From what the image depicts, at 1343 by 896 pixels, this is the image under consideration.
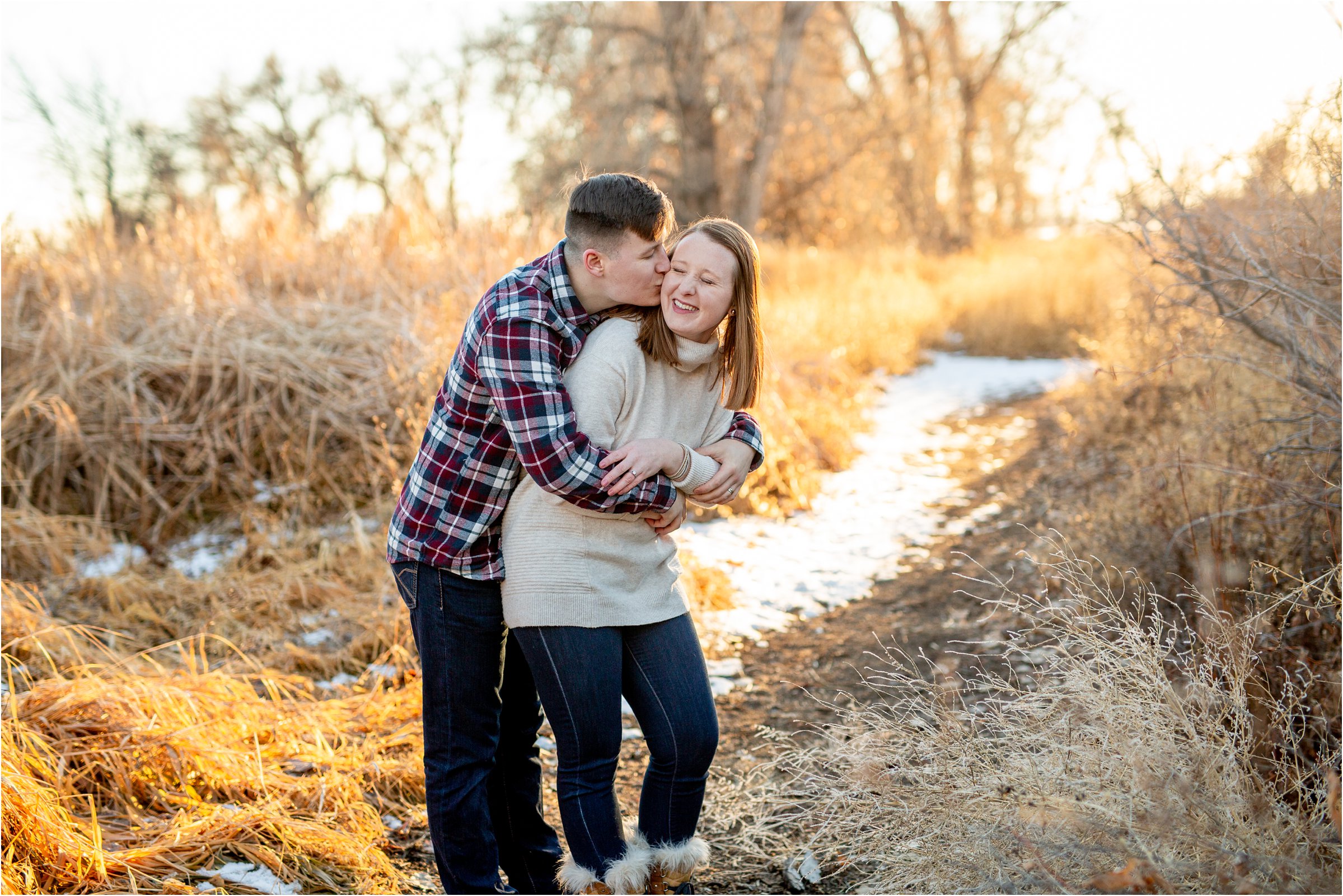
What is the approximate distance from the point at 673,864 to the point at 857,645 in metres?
2.15

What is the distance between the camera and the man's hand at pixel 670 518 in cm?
213

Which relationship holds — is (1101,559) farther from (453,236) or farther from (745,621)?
(453,236)

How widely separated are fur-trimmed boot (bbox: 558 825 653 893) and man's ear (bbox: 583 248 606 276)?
125 cm

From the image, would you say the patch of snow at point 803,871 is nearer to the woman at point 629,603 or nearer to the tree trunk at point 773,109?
the woman at point 629,603

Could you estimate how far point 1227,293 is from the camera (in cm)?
373

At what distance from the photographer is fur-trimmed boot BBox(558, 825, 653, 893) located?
2.07m

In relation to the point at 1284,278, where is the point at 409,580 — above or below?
below

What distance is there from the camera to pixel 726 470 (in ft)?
7.20

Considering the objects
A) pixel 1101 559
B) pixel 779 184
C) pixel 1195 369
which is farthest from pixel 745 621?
pixel 779 184

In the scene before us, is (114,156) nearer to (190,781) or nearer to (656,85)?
(656,85)

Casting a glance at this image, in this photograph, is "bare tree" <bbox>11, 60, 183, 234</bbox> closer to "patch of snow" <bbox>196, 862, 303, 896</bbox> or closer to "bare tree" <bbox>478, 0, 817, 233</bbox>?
"bare tree" <bbox>478, 0, 817, 233</bbox>

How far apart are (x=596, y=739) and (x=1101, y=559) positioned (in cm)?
280

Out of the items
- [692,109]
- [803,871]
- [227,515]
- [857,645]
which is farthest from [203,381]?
[692,109]

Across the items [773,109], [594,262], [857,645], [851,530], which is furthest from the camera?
[773,109]
